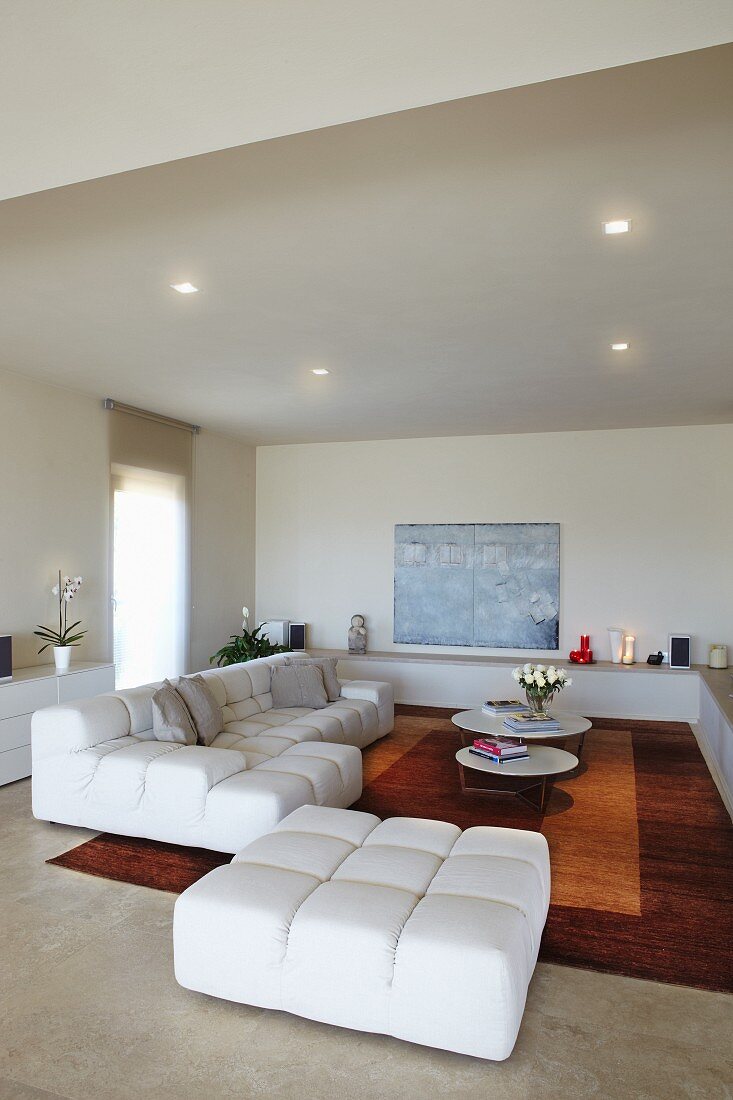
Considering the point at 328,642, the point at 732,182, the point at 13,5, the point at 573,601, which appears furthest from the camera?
the point at 328,642

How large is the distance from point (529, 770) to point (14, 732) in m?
3.20

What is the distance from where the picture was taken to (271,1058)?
2.19m

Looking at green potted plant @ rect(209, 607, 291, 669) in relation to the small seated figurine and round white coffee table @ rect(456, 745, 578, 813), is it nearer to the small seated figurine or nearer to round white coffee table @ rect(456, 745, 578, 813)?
the small seated figurine

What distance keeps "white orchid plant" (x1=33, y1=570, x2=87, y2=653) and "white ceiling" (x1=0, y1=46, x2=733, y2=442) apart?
1.49m

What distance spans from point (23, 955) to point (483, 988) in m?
1.70

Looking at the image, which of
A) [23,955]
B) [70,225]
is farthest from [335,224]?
[23,955]

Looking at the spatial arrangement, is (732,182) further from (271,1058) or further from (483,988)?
(271,1058)

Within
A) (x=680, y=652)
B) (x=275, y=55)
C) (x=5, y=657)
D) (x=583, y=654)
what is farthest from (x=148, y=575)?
(x=275, y=55)

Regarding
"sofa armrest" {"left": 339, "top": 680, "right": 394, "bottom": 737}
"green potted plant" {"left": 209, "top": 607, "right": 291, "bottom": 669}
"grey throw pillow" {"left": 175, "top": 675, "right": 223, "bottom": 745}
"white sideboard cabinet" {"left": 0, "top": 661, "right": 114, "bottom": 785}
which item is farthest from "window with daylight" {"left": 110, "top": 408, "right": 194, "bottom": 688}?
"grey throw pillow" {"left": 175, "top": 675, "right": 223, "bottom": 745}

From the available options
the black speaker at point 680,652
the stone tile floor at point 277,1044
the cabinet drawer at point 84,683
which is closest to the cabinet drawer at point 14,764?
the cabinet drawer at point 84,683

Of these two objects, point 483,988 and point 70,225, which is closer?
point 483,988

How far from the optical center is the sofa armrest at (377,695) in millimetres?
5930

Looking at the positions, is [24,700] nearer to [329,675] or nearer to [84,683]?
[84,683]

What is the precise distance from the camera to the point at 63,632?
5.83m
